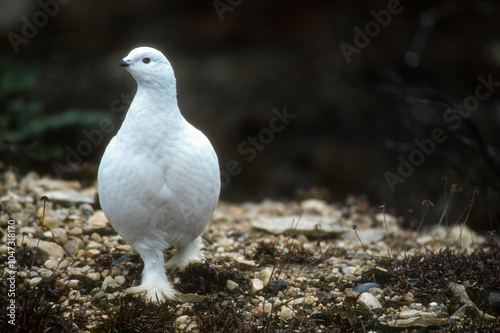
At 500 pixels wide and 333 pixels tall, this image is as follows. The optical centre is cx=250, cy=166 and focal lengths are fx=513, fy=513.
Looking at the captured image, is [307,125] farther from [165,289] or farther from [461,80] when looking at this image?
[165,289]

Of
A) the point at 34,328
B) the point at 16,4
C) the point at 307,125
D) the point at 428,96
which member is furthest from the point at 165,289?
the point at 16,4

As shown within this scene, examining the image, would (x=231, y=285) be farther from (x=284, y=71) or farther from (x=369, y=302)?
(x=284, y=71)

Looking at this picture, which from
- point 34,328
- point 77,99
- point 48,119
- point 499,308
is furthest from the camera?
point 77,99

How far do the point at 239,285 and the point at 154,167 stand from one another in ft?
4.02

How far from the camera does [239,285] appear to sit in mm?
4148

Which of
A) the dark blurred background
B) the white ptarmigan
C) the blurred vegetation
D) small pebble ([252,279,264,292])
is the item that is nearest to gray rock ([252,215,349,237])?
small pebble ([252,279,264,292])

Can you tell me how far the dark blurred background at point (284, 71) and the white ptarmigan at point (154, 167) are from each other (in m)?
4.94

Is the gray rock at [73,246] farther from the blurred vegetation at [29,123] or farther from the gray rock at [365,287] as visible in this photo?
the blurred vegetation at [29,123]

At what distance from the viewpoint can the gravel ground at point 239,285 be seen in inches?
139

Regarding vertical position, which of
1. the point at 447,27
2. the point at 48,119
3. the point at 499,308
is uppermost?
the point at 447,27

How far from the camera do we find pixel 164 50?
34.1 ft

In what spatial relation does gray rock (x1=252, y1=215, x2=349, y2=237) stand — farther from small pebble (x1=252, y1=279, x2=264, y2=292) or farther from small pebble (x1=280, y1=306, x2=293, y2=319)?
small pebble (x1=280, y1=306, x2=293, y2=319)

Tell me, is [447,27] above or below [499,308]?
above

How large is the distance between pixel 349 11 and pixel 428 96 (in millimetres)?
5497
